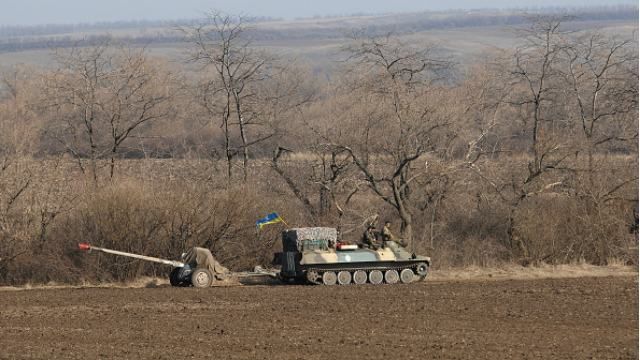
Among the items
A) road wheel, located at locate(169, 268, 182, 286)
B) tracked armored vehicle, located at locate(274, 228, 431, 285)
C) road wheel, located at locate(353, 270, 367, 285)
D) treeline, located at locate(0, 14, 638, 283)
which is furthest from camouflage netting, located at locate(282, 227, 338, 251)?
road wheel, located at locate(169, 268, 182, 286)

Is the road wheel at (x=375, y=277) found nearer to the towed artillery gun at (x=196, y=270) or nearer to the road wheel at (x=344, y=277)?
the road wheel at (x=344, y=277)

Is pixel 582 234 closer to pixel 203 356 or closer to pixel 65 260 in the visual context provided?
pixel 65 260

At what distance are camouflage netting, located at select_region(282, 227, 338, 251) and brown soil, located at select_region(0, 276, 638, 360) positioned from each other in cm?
139

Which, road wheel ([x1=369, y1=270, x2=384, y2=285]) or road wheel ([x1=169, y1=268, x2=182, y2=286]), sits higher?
road wheel ([x1=169, y1=268, x2=182, y2=286])

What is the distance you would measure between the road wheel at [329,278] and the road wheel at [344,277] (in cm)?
11

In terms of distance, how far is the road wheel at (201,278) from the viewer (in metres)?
29.1

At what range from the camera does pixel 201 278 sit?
29.2 metres

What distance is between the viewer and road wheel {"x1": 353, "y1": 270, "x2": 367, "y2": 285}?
2989cm

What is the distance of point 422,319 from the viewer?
2362 centimetres

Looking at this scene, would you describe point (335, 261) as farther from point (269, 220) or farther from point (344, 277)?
point (269, 220)

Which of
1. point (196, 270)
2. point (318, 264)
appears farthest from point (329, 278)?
point (196, 270)

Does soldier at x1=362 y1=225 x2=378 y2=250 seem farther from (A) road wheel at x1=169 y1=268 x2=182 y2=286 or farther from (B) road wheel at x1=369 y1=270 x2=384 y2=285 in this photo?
(A) road wheel at x1=169 y1=268 x2=182 y2=286

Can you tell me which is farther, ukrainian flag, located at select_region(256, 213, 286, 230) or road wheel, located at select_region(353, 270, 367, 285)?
ukrainian flag, located at select_region(256, 213, 286, 230)

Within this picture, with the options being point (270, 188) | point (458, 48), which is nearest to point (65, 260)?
point (270, 188)
